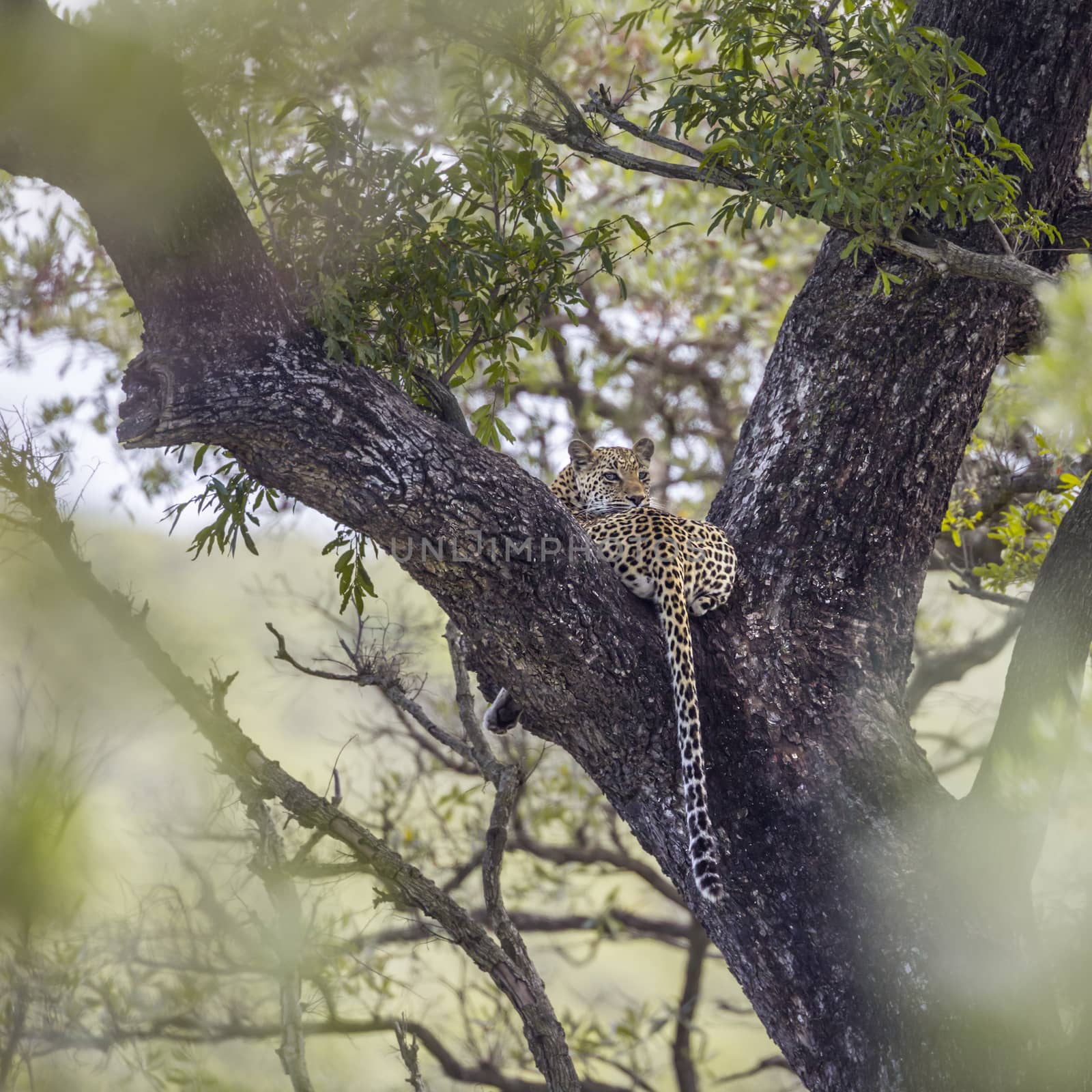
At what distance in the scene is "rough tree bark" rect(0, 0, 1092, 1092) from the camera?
11.4 ft

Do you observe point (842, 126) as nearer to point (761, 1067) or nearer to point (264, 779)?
point (264, 779)

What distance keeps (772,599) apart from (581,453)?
7.03ft

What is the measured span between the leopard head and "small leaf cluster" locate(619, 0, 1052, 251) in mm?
2189

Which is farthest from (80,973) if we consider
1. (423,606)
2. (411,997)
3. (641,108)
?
(641,108)

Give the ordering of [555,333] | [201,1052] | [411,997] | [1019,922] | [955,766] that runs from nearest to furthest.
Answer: [1019,922] < [555,333] < [201,1052] < [955,766] < [411,997]

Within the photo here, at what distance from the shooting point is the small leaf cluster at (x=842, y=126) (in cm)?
345

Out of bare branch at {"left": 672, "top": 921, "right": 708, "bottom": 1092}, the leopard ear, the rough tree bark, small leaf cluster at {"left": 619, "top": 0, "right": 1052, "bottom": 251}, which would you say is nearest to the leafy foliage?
the rough tree bark

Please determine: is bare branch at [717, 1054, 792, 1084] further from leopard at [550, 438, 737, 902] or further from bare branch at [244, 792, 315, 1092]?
leopard at [550, 438, 737, 902]

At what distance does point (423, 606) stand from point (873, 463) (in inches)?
250

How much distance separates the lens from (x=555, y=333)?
14.0 feet

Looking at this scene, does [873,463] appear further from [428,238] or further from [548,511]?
[428,238]

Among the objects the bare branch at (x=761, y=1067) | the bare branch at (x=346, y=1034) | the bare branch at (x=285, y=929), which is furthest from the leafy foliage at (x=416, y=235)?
the bare branch at (x=761, y=1067)

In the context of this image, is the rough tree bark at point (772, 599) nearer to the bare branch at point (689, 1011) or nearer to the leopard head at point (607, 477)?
the leopard head at point (607, 477)

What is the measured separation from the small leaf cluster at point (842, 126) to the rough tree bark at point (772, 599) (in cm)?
77
